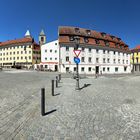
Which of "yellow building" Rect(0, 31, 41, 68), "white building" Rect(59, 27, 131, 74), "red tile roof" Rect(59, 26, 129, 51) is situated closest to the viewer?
"white building" Rect(59, 27, 131, 74)

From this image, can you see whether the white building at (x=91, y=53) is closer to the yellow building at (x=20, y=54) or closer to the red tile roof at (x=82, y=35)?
the red tile roof at (x=82, y=35)

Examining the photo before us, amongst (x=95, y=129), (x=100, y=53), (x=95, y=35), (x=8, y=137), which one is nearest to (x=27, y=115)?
(x=8, y=137)

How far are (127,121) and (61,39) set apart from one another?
4062 cm

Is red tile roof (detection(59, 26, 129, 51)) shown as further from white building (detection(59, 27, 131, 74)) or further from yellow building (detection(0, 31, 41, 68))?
yellow building (detection(0, 31, 41, 68))

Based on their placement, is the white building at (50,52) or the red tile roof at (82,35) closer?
the red tile roof at (82,35)

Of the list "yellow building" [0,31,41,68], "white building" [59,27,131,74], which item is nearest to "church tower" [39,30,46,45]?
"yellow building" [0,31,41,68]

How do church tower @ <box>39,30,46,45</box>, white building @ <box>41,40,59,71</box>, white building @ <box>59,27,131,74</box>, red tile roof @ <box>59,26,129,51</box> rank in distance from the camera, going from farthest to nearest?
1. church tower @ <box>39,30,46,45</box>
2. white building @ <box>41,40,59,71</box>
3. red tile roof @ <box>59,26,129,51</box>
4. white building @ <box>59,27,131,74</box>

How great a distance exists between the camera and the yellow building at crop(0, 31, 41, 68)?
7862cm

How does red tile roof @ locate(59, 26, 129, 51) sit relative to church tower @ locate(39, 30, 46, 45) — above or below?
below

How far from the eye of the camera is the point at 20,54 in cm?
8050

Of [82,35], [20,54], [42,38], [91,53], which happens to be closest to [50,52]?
[82,35]

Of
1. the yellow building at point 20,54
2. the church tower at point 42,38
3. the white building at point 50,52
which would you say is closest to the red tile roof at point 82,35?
the white building at point 50,52

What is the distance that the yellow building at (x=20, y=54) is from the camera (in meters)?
78.6

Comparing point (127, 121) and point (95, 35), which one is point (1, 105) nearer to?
point (127, 121)
